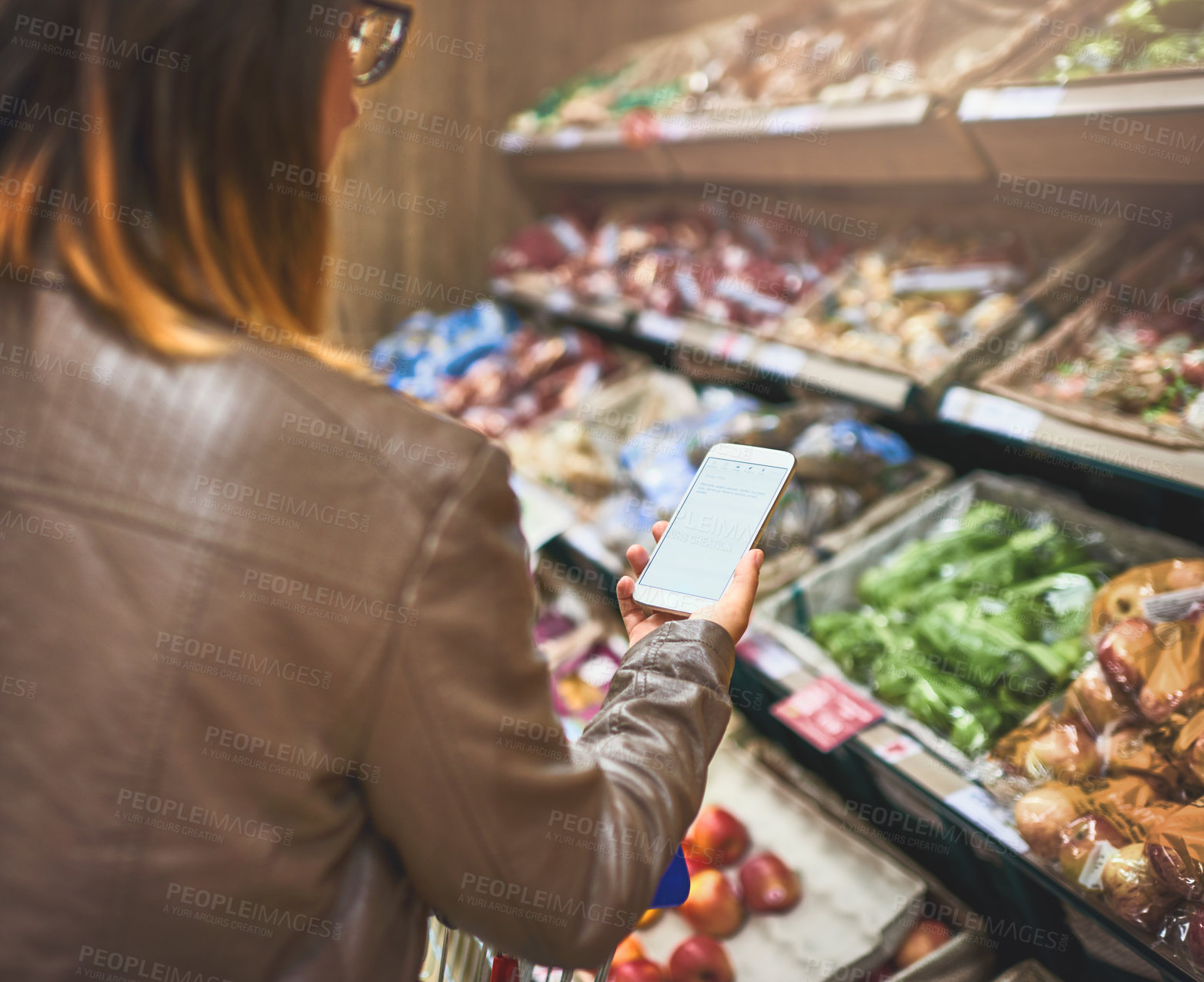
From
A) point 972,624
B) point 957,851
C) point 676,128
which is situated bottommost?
point 957,851

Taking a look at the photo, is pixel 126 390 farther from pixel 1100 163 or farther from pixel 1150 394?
pixel 1100 163

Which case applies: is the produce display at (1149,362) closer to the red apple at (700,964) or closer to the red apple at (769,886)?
the red apple at (769,886)

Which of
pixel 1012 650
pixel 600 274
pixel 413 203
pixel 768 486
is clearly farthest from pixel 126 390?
pixel 413 203

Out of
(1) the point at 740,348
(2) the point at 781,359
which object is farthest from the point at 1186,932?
(1) the point at 740,348

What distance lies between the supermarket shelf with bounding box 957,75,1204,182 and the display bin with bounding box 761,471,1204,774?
63 cm

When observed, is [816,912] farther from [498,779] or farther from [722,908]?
[498,779]

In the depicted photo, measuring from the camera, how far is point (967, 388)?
1.58 meters

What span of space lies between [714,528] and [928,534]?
90 centimetres

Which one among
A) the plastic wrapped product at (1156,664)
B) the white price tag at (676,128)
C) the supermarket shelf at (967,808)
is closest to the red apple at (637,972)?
the supermarket shelf at (967,808)

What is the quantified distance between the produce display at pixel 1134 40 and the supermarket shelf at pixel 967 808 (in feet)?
3.79

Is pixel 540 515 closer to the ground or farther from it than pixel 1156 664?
closer to the ground

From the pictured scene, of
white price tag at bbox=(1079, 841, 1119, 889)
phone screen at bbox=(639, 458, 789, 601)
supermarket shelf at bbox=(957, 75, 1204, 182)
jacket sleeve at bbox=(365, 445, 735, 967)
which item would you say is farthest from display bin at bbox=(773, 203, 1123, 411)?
jacket sleeve at bbox=(365, 445, 735, 967)

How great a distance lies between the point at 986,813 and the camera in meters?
1.20

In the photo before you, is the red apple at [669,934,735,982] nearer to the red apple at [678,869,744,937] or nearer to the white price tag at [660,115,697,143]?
the red apple at [678,869,744,937]
